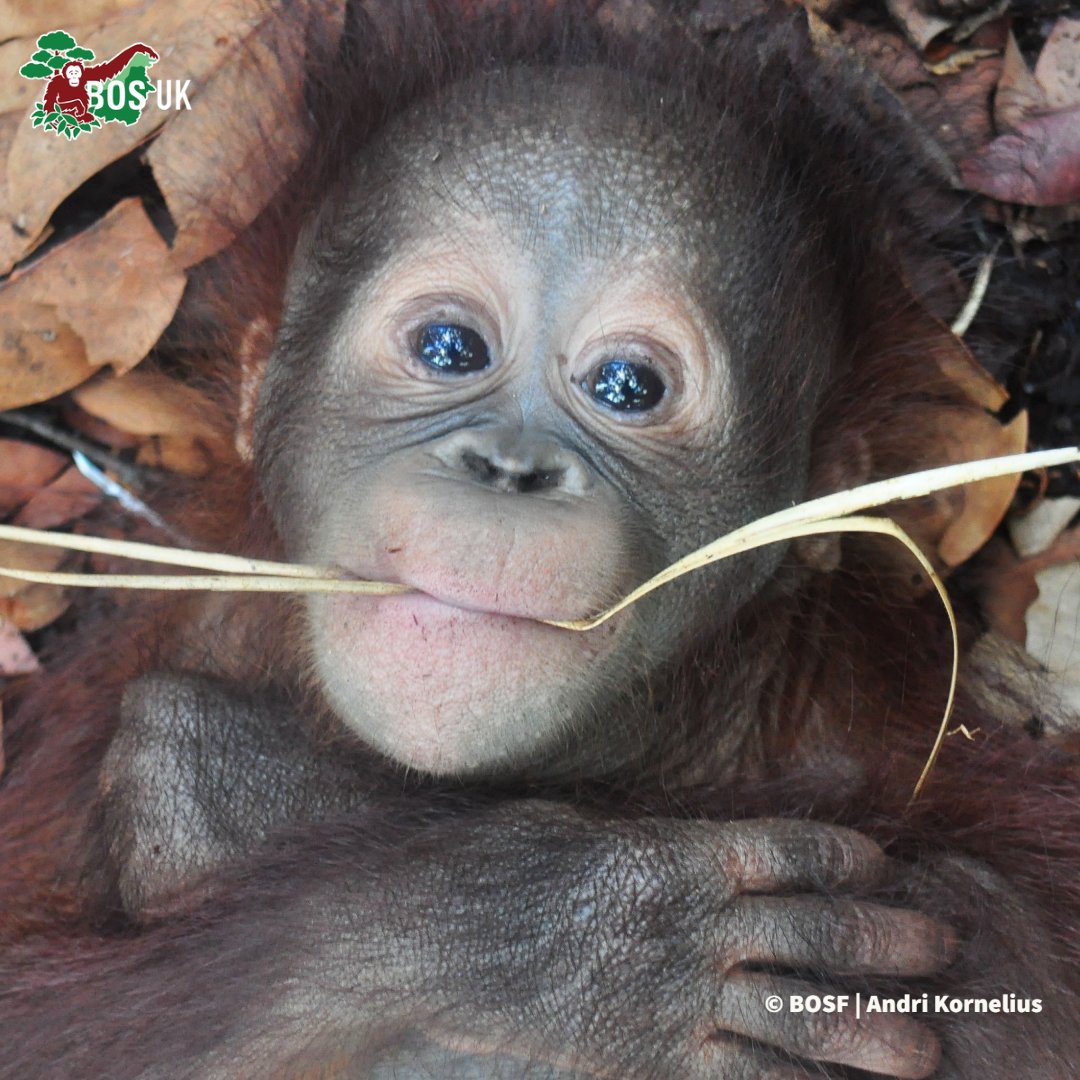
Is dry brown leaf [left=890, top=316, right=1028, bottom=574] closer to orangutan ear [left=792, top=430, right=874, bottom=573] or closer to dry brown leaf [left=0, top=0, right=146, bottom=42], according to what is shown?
orangutan ear [left=792, top=430, right=874, bottom=573]

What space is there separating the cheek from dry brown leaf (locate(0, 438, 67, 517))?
5.11ft

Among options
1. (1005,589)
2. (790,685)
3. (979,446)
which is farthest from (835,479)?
(1005,589)

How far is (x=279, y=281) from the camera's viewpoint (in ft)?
9.91

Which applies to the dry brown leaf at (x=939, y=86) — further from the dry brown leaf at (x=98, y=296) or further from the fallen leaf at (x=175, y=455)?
the fallen leaf at (x=175, y=455)

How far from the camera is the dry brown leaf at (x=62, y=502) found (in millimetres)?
3580

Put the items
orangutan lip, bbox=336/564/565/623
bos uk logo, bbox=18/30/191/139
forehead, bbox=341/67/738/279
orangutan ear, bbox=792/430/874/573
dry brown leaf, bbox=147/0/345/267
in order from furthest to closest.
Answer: bos uk logo, bbox=18/30/191/139 < dry brown leaf, bbox=147/0/345/267 < orangutan ear, bbox=792/430/874/573 < forehead, bbox=341/67/738/279 < orangutan lip, bbox=336/564/565/623

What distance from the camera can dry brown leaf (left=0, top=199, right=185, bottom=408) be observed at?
130 inches

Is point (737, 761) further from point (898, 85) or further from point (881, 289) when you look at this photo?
point (898, 85)

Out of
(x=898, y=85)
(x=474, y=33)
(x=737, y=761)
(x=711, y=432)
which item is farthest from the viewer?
(x=898, y=85)

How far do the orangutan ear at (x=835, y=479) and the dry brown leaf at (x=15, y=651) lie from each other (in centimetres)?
196

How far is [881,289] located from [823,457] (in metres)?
0.40

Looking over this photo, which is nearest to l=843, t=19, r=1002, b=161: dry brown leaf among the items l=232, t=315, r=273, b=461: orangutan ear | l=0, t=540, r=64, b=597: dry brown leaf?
l=232, t=315, r=273, b=461: orangutan ear

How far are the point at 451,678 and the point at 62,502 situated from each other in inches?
70.6

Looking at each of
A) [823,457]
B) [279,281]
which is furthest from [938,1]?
[279,281]
